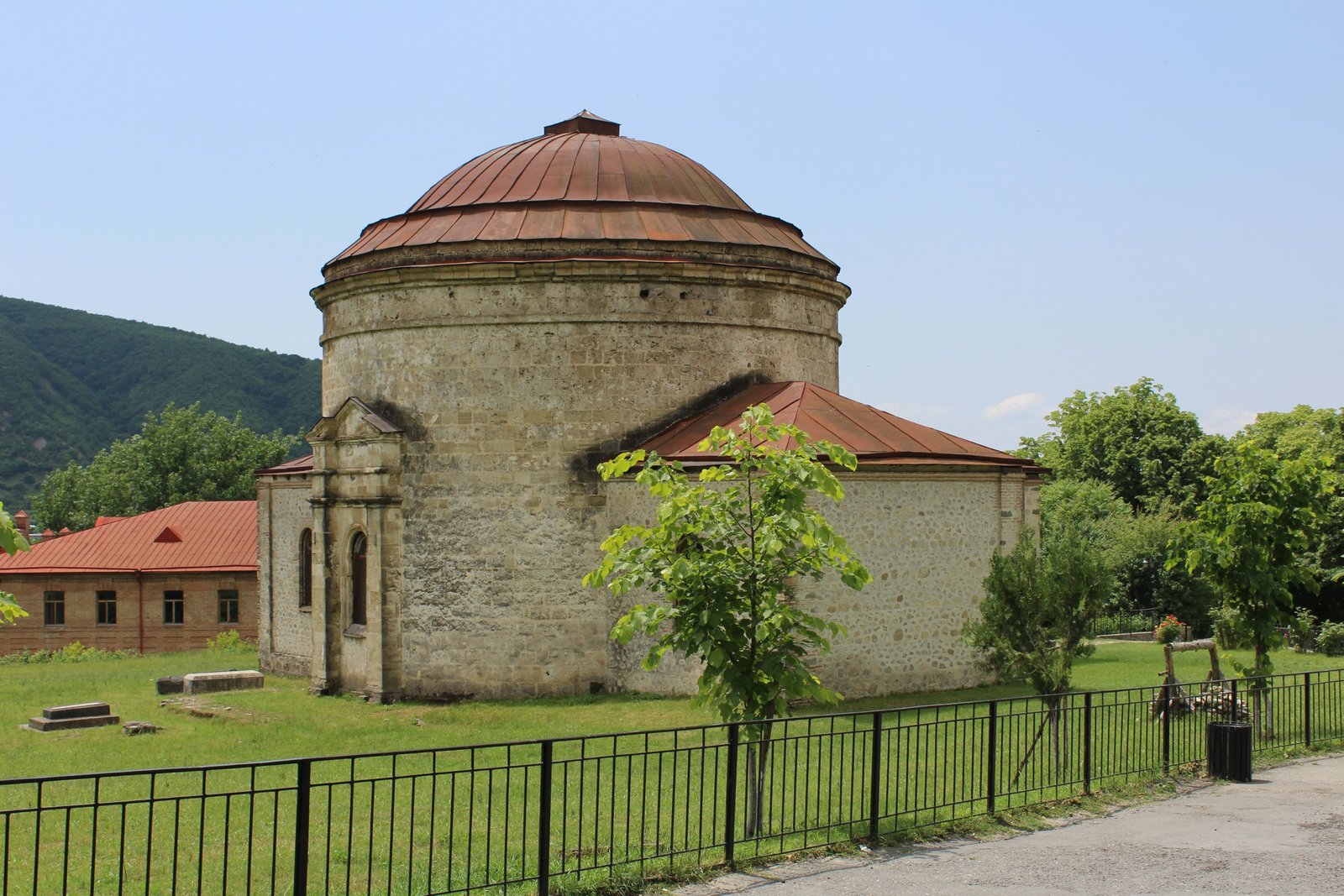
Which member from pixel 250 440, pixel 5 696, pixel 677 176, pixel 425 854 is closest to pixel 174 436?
pixel 250 440

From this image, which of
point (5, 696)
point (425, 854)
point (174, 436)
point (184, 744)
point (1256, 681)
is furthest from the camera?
point (174, 436)

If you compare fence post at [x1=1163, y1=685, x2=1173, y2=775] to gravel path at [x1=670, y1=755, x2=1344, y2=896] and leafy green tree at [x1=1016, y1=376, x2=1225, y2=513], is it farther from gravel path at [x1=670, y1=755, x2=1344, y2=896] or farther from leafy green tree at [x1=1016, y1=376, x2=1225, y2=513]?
leafy green tree at [x1=1016, y1=376, x2=1225, y2=513]

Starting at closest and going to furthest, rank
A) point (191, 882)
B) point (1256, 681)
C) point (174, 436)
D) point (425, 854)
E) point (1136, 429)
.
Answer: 1. point (191, 882)
2. point (425, 854)
3. point (1256, 681)
4. point (1136, 429)
5. point (174, 436)

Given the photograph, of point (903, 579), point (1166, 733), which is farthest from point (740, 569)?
point (903, 579)

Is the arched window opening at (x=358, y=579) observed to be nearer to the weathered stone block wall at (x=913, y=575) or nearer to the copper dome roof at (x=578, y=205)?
the copper dome roof at (x=578, y=205)

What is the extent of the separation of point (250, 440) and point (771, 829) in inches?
1874

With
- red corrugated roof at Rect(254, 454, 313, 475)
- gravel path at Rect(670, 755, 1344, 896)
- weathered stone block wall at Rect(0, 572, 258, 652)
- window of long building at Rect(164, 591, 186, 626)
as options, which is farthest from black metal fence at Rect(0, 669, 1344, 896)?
window of long building at Rect(164, 591, 186, 626)

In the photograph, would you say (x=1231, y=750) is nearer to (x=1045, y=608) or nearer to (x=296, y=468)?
(x=1045, y=608)

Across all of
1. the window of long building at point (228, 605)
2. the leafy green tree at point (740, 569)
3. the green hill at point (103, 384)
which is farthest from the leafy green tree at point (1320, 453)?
the green hill at point (103, 384)

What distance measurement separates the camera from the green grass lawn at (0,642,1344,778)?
1520cm

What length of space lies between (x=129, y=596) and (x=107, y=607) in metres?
0.78

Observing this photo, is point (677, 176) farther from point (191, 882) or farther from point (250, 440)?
point (250, 440)

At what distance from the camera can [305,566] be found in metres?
23.9

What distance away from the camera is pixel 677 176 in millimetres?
22328
